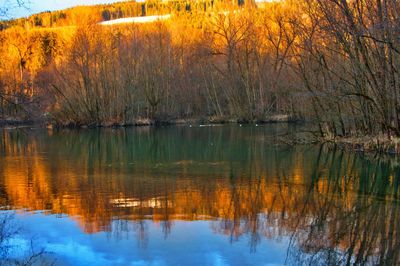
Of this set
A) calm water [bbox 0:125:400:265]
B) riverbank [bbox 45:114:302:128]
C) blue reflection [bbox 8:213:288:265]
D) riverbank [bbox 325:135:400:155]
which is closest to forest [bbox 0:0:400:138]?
riverbank [bbox 45:114:302:128]

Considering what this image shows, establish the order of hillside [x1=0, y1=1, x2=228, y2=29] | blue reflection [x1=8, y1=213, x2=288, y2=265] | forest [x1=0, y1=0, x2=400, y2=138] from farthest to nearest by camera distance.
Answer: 1. hillside [x1=0, y1=1, x2=228, y2=29]
2. forest [x1=0, y1=0, x2=400, y2=138]
3. blue reflection [x1=8, y1=213, x2=288, y2=265]

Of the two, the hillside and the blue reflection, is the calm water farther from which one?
the hillside

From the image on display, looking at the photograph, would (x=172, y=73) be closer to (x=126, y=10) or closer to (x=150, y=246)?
(x=150, y=246)

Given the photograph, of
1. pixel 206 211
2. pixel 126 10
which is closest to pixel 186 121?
pixel 206 211

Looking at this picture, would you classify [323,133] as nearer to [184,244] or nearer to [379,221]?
[379,221]

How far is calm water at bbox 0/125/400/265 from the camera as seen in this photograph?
7812 millimetres

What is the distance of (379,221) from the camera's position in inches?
366

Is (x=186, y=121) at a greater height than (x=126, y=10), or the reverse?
(x=126, y=10)

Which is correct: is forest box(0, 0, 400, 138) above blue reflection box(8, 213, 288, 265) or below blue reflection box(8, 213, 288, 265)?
above

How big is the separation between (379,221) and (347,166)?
7705 millimetres

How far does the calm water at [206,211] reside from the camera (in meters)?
7.81

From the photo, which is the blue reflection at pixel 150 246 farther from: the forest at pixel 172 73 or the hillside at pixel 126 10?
the hillside at pixel 126 10

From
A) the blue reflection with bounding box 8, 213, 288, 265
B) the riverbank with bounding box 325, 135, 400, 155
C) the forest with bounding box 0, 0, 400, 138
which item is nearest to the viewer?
the blue reflection with bounding box 8, 213, 288, 265

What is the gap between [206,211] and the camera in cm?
1059
